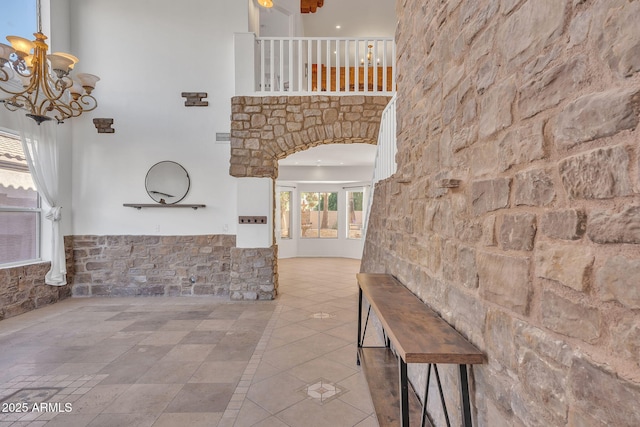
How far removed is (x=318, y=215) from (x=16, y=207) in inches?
259

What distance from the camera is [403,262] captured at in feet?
7.21

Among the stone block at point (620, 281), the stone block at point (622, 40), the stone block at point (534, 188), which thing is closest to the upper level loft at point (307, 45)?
the stone block at point (534, 188)

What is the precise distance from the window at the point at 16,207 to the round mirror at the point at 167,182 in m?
1.38

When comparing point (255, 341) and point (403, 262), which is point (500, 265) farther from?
point (255, 341)

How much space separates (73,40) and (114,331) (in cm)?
437

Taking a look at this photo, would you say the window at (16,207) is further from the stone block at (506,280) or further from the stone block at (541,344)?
the stone block at (541,344)

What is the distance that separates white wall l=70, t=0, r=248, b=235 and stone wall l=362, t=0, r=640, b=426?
3.91 m

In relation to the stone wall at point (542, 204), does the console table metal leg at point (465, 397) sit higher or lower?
lower

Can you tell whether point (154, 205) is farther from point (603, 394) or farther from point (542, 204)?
point (603, 394)

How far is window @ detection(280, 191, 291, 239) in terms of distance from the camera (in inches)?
355

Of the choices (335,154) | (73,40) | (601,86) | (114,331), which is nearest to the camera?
(601,86)

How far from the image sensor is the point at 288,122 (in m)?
4.45

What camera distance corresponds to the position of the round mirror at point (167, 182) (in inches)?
181

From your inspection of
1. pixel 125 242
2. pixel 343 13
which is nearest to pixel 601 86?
pixel 125 242
